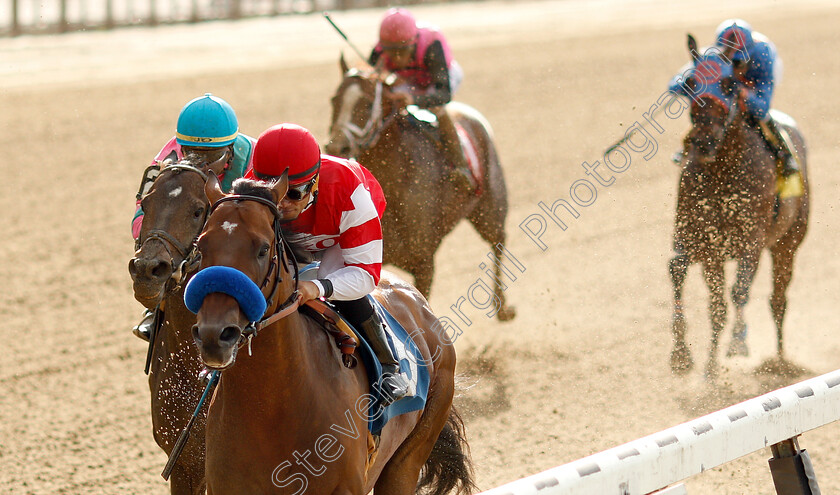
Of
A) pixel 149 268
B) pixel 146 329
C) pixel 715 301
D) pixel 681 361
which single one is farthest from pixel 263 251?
pixel 715 301

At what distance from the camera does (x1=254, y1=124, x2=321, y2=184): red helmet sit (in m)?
2.92

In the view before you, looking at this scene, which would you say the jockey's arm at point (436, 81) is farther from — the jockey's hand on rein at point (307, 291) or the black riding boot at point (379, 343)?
the jockey's hand on rein at point (307, 291)

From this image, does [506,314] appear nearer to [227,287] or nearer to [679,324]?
[679,324]

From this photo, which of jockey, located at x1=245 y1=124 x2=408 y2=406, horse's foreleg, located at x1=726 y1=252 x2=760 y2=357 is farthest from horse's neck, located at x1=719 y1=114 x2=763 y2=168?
jockey, located at x1=245 y1=124 x2=408 y2=406

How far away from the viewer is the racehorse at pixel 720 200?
20.2ft

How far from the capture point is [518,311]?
23.9ft

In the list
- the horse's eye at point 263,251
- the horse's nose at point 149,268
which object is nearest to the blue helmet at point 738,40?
the horse's nose at point 149,268

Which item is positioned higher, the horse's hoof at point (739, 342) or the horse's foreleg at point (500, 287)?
the horse's hoof at point (739, 342)

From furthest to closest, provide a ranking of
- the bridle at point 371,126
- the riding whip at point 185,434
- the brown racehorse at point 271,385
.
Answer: the bridle at point 371,126 < the riding whip at point 185,434 < the brown racehorse at point 271,385

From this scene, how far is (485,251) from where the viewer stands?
8.59 meters

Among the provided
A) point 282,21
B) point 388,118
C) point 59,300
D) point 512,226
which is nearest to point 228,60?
point 282,21

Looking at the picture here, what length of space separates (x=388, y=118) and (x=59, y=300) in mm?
2923

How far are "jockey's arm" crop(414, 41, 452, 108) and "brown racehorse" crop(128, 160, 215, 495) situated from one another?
3177mm

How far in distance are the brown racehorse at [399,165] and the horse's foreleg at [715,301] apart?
1700 mm
